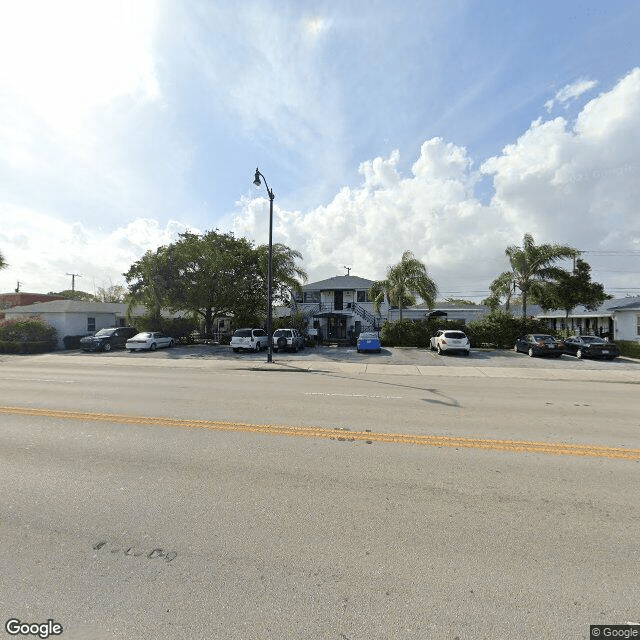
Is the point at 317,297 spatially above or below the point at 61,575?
above

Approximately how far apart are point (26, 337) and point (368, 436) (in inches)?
1224

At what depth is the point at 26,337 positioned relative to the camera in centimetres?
2705

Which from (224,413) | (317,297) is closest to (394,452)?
(224,413)

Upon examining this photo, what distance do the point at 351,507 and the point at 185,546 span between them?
164 cm

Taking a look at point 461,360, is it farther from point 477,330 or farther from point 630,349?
point 630,349

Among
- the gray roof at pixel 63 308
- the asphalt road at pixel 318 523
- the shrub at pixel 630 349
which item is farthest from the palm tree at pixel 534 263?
the gray roof at pixel 63 308

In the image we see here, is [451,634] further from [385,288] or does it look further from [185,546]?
[385,288]

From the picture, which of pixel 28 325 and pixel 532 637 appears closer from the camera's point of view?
pixel 532 637

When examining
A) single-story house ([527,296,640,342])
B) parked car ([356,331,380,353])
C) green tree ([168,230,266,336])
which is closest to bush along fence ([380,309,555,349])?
parked car ([356,331,380,353])

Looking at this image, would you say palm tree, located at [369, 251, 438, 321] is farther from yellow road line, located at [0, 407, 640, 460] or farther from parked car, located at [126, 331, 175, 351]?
yellow road line, located at [0, 407, 640, 460]

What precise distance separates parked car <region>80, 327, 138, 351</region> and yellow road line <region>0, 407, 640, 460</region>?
21.1 meters

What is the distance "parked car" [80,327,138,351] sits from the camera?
26391 millimetres

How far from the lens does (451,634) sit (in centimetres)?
225

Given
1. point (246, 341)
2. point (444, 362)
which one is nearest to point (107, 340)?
point (246, 341)
